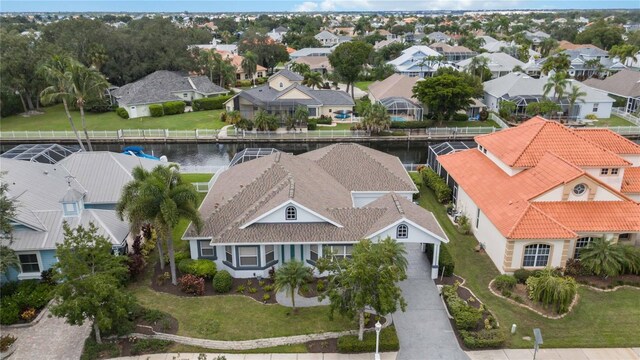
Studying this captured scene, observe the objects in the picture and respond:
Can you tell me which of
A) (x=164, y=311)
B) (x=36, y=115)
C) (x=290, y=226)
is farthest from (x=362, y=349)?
(x=36, y=115)

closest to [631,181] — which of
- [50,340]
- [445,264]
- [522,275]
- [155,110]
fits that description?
[522,275]

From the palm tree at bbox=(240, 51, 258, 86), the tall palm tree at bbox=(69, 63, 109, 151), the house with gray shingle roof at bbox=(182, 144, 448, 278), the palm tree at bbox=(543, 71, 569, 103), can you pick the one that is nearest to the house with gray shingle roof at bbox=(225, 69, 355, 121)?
the tall palm tree at bbox=(69, 63, 109, 151)

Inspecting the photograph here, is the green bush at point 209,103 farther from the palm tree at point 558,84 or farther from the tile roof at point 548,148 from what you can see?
the tile roof at point 548,148

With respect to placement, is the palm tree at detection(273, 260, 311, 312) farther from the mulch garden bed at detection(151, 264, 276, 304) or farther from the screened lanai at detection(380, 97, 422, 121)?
the screened lanai at detection(380, 97, 422, 121)

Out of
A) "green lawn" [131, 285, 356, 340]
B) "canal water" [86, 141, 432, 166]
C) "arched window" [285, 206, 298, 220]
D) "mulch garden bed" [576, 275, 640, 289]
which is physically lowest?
"canal water" [86, 141, 432, 166]

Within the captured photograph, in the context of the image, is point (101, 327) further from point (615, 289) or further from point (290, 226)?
point (615, 289)

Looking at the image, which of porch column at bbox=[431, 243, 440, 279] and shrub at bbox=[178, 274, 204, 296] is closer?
shrub at bbox=[178, 274, 204, 296]

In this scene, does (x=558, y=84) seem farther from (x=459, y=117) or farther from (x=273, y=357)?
(x=273, y=357)
